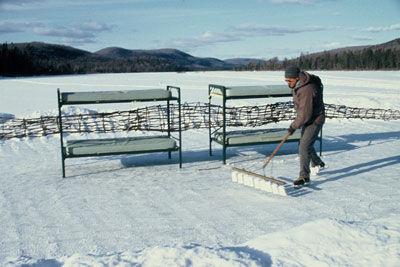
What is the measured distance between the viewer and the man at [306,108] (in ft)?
20.9

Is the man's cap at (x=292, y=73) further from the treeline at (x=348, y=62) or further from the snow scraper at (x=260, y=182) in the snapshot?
the treeline at (x=348, y=62)

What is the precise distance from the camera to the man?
638 cm

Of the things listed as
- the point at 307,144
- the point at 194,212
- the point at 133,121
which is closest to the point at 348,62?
the point at 133,121

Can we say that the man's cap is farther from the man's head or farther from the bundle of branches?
the bundle of branches

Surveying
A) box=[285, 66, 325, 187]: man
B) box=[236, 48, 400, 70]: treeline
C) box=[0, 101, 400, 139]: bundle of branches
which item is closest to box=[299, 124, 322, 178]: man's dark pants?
box=[285, 66, 325, 187]: man

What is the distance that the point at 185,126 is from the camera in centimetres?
1355

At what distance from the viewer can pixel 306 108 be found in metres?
6.38

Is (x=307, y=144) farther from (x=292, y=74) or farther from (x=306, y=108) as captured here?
(x=292, y=74)

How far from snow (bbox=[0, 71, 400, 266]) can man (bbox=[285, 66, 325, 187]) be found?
0.58 metres

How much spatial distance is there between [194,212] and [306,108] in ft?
8.12

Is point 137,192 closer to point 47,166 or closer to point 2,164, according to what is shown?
point 47,166

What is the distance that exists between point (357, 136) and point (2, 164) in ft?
32.2

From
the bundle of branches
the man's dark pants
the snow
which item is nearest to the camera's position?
the snow

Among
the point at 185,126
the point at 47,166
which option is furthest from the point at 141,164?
the point at 185,126
